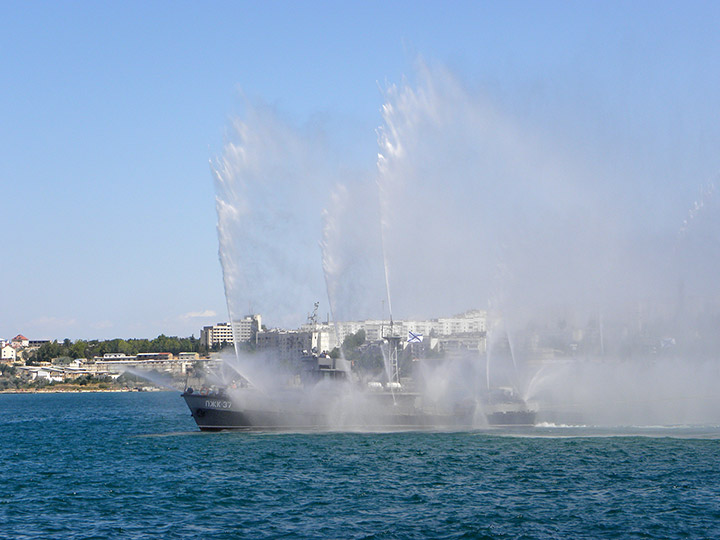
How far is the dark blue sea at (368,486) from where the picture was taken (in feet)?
105

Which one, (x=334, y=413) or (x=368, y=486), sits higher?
(x=334, y=413)

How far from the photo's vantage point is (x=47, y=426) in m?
92.1

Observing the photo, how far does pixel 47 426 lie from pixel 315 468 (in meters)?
A: 55.5

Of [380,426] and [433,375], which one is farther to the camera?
[433,375]

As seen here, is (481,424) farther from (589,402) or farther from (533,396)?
(589,402)

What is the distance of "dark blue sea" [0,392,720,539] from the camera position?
105ft

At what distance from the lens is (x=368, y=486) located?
4153 centimetres

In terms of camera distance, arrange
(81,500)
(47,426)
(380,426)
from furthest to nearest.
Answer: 1. (47,426)
2. (380,426)
3. (81,500)

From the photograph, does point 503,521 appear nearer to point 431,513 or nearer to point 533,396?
point 431,513

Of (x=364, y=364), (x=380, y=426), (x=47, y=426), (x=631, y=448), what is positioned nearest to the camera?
(x=631, y=448)

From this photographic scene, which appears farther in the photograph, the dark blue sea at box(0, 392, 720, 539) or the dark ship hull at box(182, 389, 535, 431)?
the dark ship hull at box(182, 389, 535, 431)

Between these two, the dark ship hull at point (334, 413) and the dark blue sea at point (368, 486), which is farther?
the dark ship hull at point (334, 413)

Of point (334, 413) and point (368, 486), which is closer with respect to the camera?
point (368, 486)

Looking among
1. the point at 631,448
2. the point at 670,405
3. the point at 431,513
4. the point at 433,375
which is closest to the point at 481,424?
the point at 433,375
